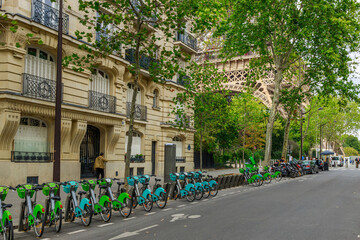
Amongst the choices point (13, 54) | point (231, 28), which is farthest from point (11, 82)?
point (231, 28)

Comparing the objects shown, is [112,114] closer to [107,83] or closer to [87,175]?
[107,83]

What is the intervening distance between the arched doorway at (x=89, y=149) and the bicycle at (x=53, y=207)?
13.2 m

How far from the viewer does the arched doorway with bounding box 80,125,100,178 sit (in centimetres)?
2205

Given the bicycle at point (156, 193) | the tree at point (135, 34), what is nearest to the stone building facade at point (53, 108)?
the tree at point (135, 34)

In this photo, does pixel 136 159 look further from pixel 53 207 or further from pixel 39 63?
pixel 53 207

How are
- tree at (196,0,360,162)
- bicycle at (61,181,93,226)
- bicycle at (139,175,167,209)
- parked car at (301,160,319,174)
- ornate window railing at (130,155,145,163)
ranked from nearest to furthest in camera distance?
bicycle at (61,181,93,226)
bicycle at (139,175,167,209)
tree at (196,0,360,162)
ornate window railing at (130,155,145,163)
parked car at (301,160,319,174)

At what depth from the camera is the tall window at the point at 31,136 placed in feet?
57.2

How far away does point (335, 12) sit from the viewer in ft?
81.0

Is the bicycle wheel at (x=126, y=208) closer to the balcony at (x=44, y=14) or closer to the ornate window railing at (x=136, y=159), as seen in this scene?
the balcony at (x=44, y=14)

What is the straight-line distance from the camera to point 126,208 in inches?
432

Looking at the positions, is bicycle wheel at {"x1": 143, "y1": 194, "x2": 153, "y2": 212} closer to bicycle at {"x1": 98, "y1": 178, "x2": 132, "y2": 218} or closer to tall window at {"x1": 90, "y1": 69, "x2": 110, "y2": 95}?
bicycle at {"x1": 98, "y1": 178, "x2": 132, "y2": 218}

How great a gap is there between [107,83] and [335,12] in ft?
48.9

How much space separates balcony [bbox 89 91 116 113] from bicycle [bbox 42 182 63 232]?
505 inches

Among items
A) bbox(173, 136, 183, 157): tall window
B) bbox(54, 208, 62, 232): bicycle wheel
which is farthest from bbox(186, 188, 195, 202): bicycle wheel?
bbox(173, 136, 183, 157): tall window
